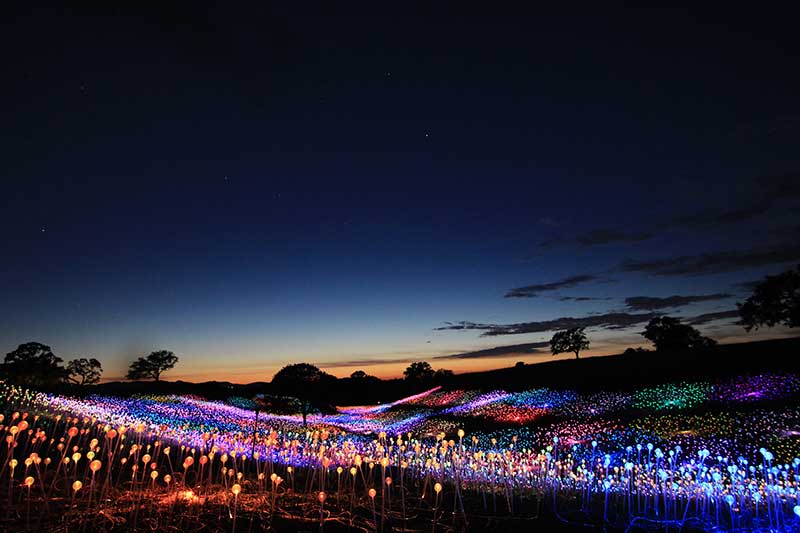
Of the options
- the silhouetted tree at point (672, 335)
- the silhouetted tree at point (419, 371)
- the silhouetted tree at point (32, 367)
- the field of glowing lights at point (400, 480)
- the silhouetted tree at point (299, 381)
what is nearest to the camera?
the field of glowing lights at point (400, 480)

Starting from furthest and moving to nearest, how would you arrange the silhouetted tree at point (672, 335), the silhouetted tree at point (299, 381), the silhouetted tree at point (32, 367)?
the silhouetted tree at point (672, 335) < the silhouetted tree at point (299, 381) < the silhouetted tree at point (32, 367)

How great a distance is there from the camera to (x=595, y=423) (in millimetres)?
18938

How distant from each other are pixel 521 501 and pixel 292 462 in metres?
4.98

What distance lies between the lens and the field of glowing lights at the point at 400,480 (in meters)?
5.91

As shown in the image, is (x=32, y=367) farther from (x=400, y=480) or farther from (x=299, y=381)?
(x=400, y=480)

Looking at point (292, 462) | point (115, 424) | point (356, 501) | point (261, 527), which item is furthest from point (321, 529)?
point (115, 424)

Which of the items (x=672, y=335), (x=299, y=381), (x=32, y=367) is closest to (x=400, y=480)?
(x=32, y=367)

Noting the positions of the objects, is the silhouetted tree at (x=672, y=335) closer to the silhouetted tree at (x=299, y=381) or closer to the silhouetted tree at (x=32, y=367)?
the silhouetted tree at (x=299, y=381)

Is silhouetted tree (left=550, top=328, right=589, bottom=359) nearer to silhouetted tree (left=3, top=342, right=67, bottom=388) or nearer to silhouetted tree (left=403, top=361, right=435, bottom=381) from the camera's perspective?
silhouetted tree (left=403, top=361, right=435, bottom=381)

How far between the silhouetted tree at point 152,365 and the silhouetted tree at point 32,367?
33396 mm

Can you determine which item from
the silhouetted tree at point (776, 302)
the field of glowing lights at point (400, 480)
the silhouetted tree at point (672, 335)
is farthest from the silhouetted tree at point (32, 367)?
the silhouetted tree at point (672, 335)

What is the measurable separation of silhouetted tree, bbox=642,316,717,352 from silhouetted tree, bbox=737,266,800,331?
24.1 m

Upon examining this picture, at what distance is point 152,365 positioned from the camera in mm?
60625

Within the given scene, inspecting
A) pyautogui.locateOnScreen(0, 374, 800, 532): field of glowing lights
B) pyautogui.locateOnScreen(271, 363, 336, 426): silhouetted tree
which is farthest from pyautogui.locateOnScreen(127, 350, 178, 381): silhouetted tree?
pyautogui.locateOnScreen(0, 374, 800, 532): field of glowing lights
